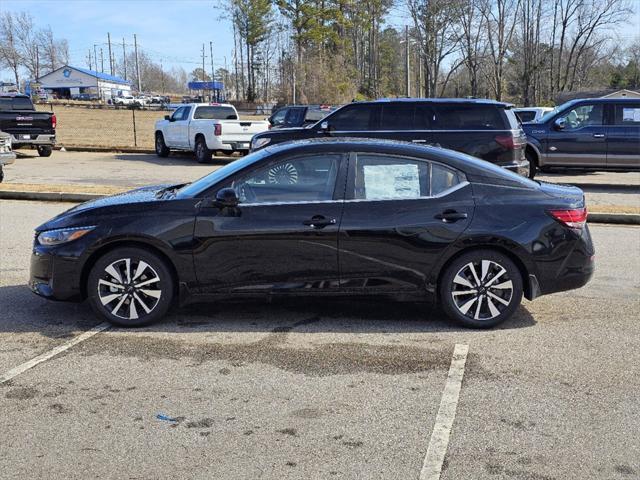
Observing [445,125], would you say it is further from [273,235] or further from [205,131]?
[205,131]

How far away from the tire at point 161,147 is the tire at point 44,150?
350cm

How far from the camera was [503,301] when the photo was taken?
595 centimetres

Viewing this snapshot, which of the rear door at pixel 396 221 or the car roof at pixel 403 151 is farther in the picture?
the car roof at pixel 403 151

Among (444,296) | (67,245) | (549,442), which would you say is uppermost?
(67,245)

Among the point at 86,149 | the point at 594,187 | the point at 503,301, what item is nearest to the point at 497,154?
the point at 594,187

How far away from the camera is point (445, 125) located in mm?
13570

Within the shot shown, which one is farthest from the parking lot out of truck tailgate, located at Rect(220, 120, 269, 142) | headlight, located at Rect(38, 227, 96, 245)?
truck tailgate, located at Rect(220, 120, 269, 142)

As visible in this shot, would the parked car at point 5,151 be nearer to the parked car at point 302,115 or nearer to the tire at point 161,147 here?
the tire at point 161,147

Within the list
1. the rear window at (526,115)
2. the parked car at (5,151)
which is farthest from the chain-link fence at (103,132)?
the rear window at (526,115)

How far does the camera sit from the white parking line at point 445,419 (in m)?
3.68

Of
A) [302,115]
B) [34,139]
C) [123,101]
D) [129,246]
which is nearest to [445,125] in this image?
[129,246]

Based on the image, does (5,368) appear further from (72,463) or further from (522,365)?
(522,365)

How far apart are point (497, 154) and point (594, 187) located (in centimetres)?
462

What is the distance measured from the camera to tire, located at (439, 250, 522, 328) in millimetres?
5926
